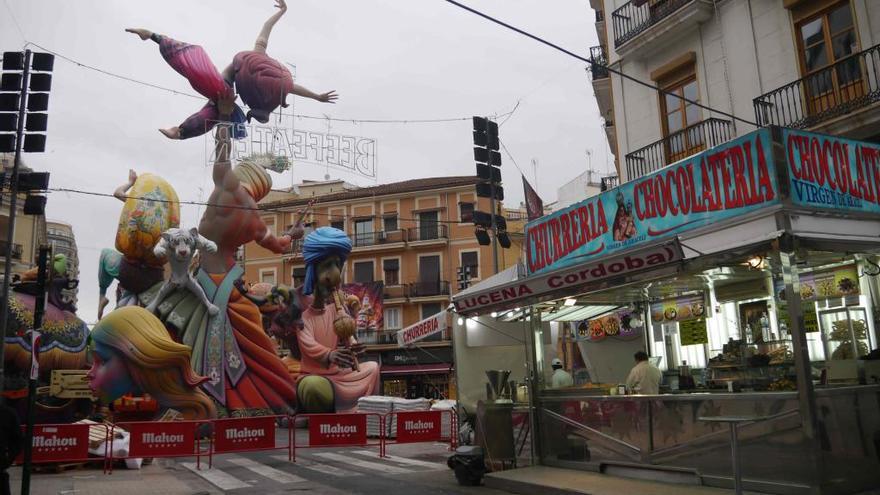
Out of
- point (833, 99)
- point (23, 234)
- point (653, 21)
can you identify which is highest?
point (23, 234)

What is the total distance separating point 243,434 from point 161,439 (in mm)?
1581

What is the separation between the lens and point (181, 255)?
22.4 m

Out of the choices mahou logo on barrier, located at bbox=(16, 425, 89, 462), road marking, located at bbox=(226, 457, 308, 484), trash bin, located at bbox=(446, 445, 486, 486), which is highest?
mahou logo on barrier, located at bbox=(16, 425, 89, 462)

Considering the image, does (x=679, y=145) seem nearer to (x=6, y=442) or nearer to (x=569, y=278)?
(x=569, y=278)

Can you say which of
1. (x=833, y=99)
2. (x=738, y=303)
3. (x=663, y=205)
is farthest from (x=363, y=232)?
(x=663, y=205)

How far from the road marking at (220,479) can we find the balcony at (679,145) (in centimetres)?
1003

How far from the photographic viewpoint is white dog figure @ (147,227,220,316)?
22344 mm

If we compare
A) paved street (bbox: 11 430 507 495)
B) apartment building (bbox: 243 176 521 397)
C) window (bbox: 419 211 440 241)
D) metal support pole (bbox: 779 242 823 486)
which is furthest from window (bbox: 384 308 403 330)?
metal support pole (bbox: 779 242 823 486)

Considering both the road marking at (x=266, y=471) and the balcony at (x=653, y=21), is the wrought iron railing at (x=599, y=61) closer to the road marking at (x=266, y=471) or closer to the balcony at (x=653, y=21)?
the balcony at (x=653, y=21)

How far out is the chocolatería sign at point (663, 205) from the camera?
8227 millimetres

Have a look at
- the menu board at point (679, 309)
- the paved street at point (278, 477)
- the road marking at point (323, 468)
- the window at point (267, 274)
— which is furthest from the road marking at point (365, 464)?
the window at point (267, 274)

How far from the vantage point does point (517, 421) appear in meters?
11.4

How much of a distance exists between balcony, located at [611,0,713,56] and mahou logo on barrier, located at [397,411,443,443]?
31.4 feet

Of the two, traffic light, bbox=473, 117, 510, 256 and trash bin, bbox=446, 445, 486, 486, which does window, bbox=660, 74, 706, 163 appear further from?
trash bin, bbox=446, 445, 486, 486
